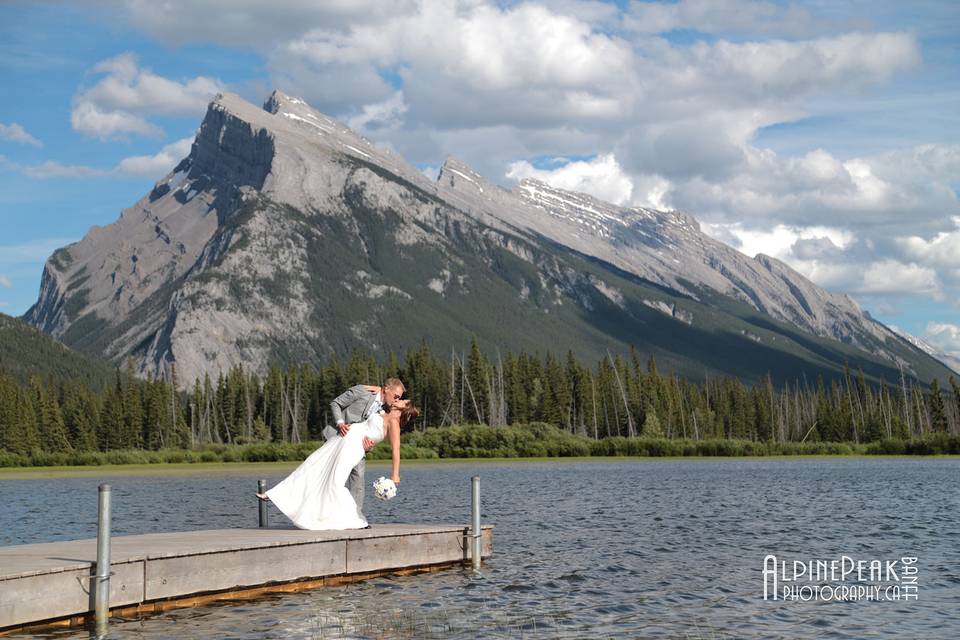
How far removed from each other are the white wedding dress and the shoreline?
280 feet

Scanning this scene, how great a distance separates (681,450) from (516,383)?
52363 mm

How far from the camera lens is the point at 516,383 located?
193375 mm

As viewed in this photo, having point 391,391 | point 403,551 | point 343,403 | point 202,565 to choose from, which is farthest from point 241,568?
point 391,391

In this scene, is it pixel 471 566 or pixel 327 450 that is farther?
pixel 471 566

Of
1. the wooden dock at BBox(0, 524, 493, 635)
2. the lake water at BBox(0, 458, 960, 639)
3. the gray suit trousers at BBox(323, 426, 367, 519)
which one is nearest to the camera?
the wooden dock at BBox(0, 524, 493, 635)

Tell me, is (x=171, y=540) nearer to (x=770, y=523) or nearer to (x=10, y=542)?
(x=10, y=542)

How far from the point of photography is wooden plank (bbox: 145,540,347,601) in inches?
923

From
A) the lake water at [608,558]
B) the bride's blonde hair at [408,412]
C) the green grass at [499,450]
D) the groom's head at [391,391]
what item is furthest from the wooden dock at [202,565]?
the green grass at [499,450]

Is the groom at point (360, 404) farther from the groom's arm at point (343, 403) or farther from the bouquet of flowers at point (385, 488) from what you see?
the bouquet of flowers at point (385, 488)

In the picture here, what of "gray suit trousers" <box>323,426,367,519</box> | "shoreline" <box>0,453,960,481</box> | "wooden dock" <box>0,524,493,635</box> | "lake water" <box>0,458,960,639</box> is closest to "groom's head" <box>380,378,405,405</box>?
"gray suit trousers" <box>323,426,367,519</box>

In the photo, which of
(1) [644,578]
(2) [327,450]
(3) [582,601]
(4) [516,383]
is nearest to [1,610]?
(2) [327,450]

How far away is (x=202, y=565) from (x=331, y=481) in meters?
4.81

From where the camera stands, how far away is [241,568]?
24969 mm

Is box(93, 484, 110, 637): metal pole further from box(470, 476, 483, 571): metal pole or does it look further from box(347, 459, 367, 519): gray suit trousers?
box(470, 476, 483, 571): metal pole
